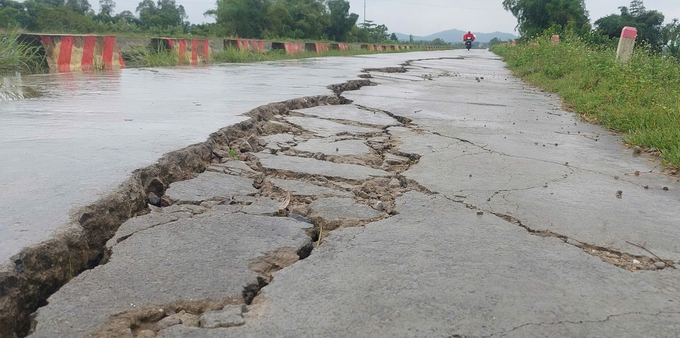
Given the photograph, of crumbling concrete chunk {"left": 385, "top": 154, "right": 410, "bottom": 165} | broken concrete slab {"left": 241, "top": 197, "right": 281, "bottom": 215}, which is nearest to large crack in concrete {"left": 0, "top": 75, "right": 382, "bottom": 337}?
broken concrete slab {"left": 241, "top": 197, "right": 281, "bottom": 215}

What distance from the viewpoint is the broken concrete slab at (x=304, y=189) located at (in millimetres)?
2053

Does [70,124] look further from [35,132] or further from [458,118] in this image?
[458,118]

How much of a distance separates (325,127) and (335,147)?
0.60 metres

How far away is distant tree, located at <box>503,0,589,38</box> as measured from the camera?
88.0 ft

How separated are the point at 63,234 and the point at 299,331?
0.73m

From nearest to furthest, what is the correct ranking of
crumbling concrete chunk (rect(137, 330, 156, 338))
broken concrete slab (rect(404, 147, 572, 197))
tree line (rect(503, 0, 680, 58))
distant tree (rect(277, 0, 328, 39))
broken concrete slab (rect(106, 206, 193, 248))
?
crumbling concrete chunk (rect(137, 330, 156, 338)) < broken concrete slab (rect(106, 206, 193, 248)) < broken concrete slab (rect(404, 147, 572, 197)) < tree line (rect(503, 0, 680, 58)) < distant tree (rect(277, 0, 328, 39))

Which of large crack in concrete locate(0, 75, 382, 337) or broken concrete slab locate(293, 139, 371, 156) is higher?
large crack in concrete locate(0, 75, 382, 337)

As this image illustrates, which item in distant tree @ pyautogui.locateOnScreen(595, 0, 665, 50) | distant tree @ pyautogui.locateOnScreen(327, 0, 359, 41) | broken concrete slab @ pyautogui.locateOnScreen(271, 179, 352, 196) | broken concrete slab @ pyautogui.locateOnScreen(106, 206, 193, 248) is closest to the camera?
broken concrete slab @ pyautogui.locateOnScreen(106, 206, 193, 248)

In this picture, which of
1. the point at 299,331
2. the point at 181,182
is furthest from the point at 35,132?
the point at 299,331

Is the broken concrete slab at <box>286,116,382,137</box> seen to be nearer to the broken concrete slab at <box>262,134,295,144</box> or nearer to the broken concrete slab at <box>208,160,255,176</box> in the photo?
the broken concrete slab at <box>262,134,295,144</box>

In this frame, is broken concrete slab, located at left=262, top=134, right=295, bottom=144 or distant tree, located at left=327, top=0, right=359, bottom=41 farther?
distant tree, located at left=327, top=0, right=359, bottom=41

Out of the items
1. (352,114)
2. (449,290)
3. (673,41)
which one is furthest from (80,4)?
(449,290)

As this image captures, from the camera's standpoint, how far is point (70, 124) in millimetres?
3053

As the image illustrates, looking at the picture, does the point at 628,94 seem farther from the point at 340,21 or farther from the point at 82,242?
the point at 340,21
